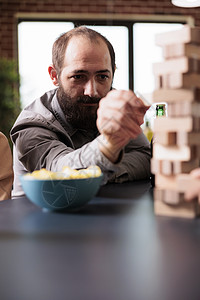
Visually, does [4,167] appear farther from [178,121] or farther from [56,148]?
[178,121]

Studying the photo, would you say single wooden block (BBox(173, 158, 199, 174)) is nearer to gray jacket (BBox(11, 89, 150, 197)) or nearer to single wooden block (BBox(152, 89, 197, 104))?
single wooden block (BBox(152, 89, 197, 104))

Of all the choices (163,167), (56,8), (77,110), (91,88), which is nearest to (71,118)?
(77,110)

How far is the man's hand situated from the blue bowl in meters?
0.14

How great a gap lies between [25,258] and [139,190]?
65 cm

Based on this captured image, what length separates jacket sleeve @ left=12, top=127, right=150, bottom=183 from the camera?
1.25 metres

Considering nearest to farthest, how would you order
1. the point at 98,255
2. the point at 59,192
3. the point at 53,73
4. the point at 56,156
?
the point at 98,255 < the point at 59,192 < the point at 56,156 < the point at 53,73

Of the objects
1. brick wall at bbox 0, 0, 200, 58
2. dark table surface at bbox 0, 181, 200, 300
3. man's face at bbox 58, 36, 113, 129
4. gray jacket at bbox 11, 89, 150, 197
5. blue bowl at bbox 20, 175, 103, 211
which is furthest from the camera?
brick wall at bbox 0, 0, 200, 58

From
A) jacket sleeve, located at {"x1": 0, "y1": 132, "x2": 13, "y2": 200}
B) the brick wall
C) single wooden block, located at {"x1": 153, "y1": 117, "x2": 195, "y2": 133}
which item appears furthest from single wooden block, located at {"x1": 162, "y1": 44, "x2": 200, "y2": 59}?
the brick wall

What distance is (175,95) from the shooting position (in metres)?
0.72

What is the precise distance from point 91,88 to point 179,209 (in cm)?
107

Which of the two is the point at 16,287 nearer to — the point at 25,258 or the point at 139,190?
the point at 25,258

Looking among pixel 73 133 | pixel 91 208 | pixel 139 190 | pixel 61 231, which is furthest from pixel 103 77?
pixel 61 231

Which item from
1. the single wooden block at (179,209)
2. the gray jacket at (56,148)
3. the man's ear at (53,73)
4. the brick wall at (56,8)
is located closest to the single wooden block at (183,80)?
the single wooden block at (179,209)

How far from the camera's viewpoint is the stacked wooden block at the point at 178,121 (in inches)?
→ 28.1
